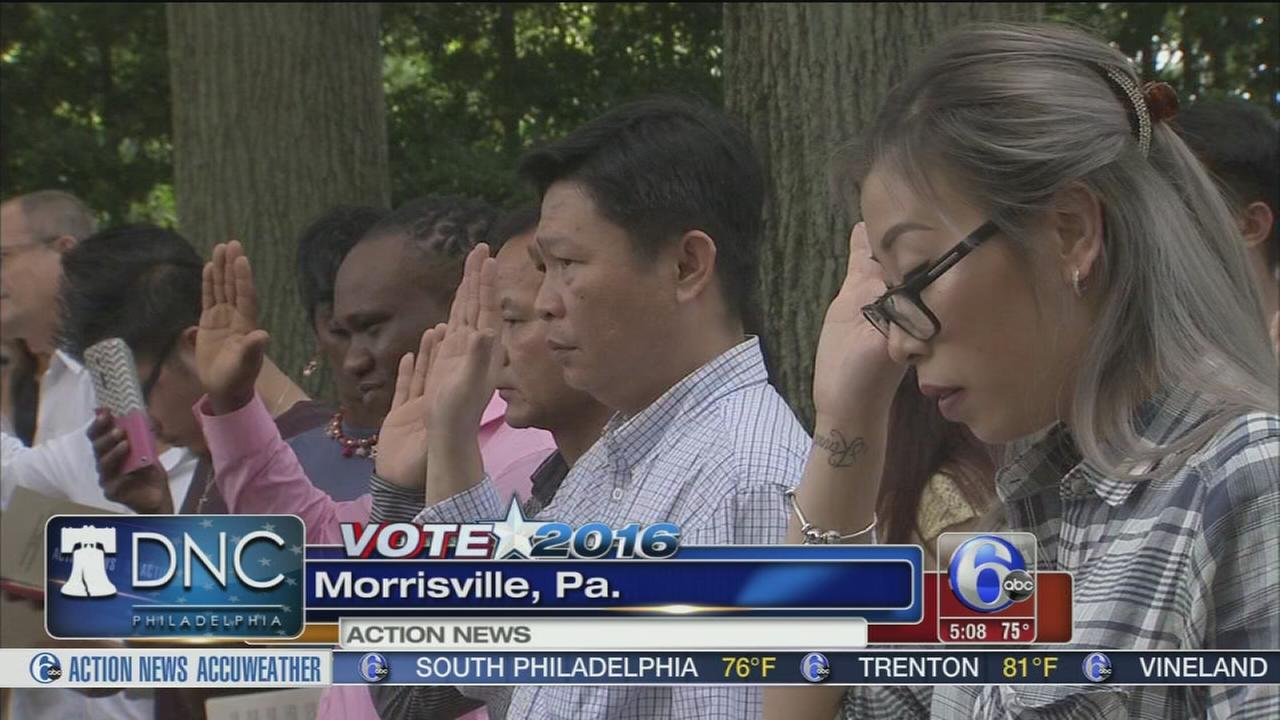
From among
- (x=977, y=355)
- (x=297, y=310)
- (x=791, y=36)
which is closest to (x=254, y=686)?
(x=977, y=355)

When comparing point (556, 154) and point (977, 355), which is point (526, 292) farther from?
point (977, 355)

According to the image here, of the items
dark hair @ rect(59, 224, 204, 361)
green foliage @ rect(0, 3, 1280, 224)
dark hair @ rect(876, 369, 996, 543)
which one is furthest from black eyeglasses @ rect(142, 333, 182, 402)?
dark hair @ rect(876, 369, 996, 543)

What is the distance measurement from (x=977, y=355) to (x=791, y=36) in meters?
2.53

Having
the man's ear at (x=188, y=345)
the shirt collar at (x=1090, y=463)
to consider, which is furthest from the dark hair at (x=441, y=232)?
the shirt collar at (x=1090, y=463)

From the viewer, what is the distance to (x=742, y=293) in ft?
8.38

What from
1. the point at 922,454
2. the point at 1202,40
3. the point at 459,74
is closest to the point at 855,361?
the point at 922,454

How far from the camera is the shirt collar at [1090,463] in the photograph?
1.63 metres

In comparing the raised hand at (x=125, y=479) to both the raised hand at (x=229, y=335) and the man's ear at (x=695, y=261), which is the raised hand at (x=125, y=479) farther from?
the man's ear at (x=695, y=261)

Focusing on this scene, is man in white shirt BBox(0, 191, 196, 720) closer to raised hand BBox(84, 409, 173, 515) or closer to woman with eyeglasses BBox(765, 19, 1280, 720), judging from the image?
raised hand BBox(84, 409, 173, 515)

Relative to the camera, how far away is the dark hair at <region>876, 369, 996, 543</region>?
2350mm

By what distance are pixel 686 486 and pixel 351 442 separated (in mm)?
1250

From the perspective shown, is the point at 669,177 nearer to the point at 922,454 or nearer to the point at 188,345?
the point at 922,454

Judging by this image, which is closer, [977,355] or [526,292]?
[977,355]

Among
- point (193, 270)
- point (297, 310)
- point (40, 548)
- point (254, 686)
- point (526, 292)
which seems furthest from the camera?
point (297, 310)
